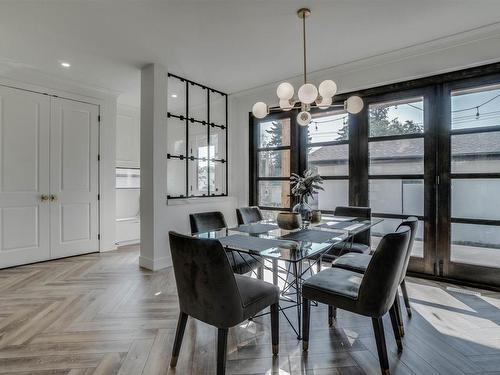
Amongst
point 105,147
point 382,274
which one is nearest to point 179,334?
point 382,274

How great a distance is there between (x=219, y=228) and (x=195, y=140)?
1921mm

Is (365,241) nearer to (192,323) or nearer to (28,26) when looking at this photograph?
(192,323)

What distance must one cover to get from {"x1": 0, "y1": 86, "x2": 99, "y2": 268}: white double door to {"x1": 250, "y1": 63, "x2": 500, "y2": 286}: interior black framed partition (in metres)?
3.72

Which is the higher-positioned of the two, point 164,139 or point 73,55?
point 73,55

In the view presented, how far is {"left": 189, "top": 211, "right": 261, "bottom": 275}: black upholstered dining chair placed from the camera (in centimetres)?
242

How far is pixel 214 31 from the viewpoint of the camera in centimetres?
282

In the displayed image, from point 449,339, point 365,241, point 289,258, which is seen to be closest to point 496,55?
point 365,241

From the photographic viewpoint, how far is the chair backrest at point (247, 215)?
3102 millimetres

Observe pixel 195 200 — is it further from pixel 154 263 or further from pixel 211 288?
pixel 211 288

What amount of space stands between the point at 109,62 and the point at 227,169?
2.30m

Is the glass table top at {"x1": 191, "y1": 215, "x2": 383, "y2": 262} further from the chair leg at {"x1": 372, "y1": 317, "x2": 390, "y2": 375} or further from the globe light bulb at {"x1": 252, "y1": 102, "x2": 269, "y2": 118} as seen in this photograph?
the globe light bulb at {"x1": 252, "y1": 102, "x2": 269, "y2": 118}

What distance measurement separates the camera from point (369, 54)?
3354mm

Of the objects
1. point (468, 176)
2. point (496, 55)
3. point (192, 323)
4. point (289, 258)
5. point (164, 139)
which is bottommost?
point (192, 323)

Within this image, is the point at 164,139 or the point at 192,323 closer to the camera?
the point at 192,323
